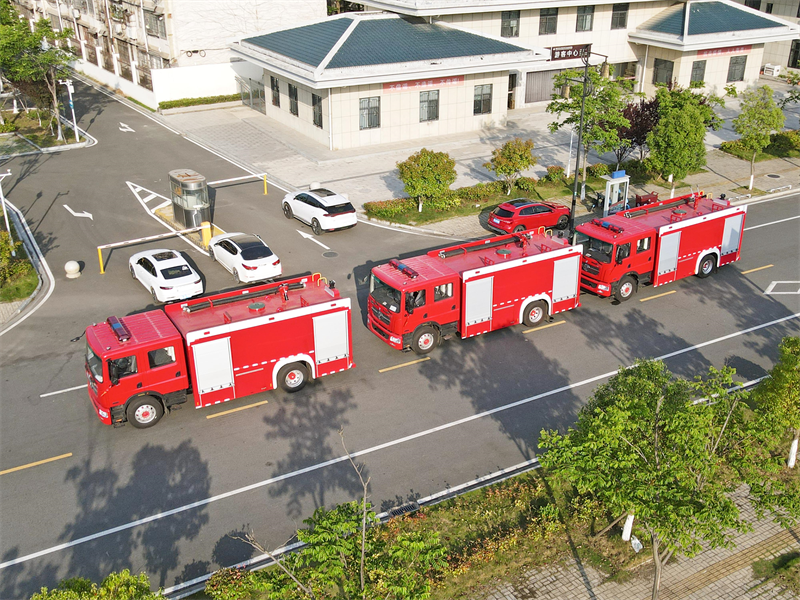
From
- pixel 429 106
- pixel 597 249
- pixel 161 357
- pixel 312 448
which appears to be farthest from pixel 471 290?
pixel 429 106

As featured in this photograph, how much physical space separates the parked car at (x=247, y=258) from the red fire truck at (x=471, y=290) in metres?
5.66

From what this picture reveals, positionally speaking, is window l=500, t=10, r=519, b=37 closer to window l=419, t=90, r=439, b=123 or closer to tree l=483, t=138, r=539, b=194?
window l=419, t=90, r=439, b=123

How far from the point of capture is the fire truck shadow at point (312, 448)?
18.3 m

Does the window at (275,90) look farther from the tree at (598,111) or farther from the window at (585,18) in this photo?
the window at (585,18)

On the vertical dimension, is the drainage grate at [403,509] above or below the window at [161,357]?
below

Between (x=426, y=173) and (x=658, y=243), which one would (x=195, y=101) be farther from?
(x=658, y=243)

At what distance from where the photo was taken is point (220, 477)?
18.9 meters

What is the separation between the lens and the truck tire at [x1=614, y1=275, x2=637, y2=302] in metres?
27.3

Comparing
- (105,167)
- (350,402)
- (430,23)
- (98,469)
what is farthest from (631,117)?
(98,469)

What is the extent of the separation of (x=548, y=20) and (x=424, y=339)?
36.8 meters

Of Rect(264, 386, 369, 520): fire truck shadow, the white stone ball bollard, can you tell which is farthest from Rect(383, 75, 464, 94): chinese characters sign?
Rect(264, 386, 369, 520): fire truck shadow

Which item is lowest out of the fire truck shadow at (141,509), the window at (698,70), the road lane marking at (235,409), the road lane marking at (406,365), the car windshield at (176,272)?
the road lane marking at (406,365)

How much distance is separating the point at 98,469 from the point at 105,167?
26.9m

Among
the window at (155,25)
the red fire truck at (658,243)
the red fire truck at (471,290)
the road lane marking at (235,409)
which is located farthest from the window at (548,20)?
the road lane marking at (235,409)
